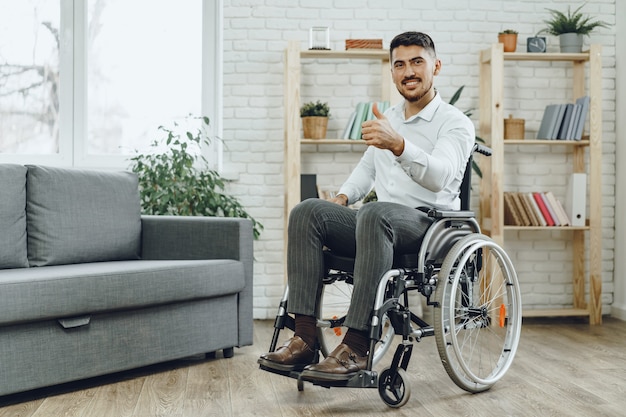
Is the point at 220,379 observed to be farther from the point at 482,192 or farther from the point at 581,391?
the point at 482,192

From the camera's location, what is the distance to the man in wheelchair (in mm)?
2193

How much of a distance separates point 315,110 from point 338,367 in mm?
2264

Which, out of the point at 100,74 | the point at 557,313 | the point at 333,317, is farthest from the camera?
the point at 100,74

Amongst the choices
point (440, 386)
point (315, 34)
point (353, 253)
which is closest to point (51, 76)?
point (315, 34)

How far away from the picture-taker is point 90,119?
14.4 feet

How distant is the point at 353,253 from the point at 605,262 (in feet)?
8.80

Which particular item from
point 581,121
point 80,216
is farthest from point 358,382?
point 581,121

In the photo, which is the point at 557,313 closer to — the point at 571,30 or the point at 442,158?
the point at 571,30

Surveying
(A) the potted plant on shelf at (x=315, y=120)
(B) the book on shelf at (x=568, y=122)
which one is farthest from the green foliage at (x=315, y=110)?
(B) the book on shelf at (x=568, y=122)

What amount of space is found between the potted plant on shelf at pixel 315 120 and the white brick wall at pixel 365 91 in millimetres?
228

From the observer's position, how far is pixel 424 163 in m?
2.25

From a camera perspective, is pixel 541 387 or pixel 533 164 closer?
pixel 541 387

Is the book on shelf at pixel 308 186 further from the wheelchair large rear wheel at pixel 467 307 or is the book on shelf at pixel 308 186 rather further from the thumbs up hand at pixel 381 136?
the thumbs up hand at pixel 381 136

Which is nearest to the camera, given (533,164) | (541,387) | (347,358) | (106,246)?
(347,358)
